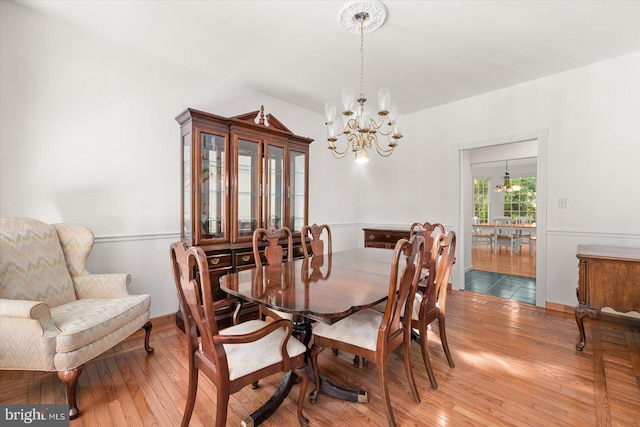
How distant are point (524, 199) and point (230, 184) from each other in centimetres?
971

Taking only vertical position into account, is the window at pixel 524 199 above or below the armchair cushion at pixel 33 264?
above

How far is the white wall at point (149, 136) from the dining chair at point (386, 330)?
6.57 ft

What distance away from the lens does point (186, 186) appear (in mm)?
2779

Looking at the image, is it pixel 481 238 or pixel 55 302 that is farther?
pixel 481 238

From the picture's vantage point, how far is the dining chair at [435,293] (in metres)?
1.84

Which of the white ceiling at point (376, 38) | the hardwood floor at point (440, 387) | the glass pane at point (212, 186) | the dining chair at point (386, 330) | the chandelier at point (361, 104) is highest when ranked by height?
the white ceiling at point (376, 38)

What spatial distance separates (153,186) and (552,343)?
3.89 m

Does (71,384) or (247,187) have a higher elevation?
(247,187)

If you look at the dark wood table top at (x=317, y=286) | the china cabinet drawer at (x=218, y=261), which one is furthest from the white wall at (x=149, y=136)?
the dark wood table top at (x=317, y=286)

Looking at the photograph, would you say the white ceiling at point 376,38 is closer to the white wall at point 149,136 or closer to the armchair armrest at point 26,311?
the white wall at point 149,136

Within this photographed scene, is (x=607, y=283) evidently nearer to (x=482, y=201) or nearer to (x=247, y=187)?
(x=247, y=187)

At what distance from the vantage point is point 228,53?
270 cm

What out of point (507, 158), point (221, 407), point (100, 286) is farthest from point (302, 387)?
point (507, 158)

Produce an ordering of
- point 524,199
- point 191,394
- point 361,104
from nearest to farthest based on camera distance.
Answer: point 191,394 → point 361,104 → point 524,199
